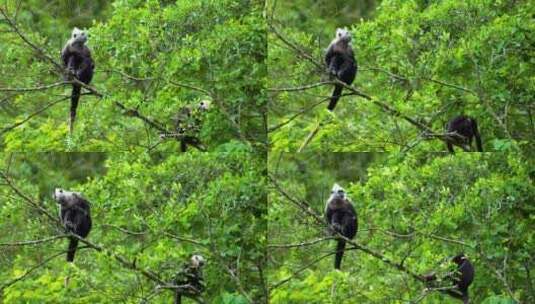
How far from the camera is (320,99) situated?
5.62m

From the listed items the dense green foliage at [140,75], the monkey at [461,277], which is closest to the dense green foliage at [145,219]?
the dense green foliage at [140,75]

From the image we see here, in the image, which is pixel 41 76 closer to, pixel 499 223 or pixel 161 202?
pixel 161 202

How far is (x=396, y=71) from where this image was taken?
5680 millimetres

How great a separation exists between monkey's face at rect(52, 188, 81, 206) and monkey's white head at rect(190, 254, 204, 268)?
61 cm

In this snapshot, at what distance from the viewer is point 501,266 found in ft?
18.4

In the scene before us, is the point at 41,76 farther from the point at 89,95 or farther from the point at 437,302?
the point at 437,302

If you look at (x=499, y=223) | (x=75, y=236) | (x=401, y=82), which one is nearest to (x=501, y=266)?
(x=499, y=223)

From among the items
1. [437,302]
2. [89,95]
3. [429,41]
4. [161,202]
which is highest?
[429,41]

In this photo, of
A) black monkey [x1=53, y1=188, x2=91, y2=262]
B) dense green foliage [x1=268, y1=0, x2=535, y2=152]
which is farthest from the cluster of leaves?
black monkey [x1=53, y1=188, x2=91, y2=262]

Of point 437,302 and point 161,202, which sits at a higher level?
point 161,202

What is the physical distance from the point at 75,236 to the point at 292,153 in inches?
42.9

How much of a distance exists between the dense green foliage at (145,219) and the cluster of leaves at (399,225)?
0.46ft

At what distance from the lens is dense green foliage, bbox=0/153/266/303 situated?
550cm

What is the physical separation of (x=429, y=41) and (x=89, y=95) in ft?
5.40
